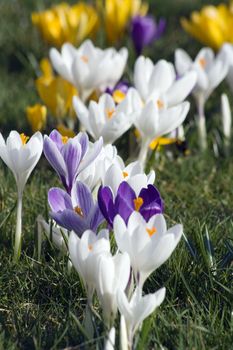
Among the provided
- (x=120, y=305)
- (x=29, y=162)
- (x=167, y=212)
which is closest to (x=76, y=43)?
(x=167, y=212)

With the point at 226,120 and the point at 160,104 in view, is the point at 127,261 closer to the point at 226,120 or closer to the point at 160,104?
the point at 160,104

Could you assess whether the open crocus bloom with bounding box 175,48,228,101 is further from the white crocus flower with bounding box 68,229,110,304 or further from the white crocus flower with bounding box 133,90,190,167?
the white crocus flower with bounding box 68,229,110,304

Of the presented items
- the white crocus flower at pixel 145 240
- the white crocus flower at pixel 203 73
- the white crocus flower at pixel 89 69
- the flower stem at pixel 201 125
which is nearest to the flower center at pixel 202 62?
the white crocus flower at pixel 203 73

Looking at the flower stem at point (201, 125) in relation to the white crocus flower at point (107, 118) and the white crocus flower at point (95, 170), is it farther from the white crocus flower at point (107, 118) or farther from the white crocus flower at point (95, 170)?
the white crocus flower at point (95, 170)

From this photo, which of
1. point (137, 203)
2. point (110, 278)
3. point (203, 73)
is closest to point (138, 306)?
point (110, 278)

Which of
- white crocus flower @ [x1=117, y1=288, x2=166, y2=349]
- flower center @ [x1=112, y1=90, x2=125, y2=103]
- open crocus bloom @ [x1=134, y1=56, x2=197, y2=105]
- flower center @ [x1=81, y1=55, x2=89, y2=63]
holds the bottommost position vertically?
flower center @ [x1=112, y1=90, x2=125, y2=103]

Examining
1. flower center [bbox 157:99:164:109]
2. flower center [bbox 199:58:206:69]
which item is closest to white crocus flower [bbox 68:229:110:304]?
flower center [bbox 157:99:164:109]
